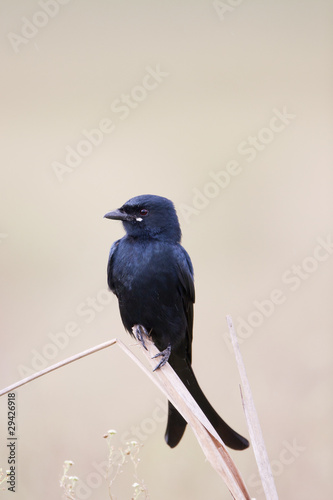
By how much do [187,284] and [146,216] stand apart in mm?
454

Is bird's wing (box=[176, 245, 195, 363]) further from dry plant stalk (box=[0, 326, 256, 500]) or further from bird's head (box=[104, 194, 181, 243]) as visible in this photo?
dry plant stalk (box=[0, 326, 256, 500])

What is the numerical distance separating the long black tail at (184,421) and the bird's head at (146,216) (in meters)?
0.77

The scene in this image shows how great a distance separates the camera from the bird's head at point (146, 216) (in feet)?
11.5

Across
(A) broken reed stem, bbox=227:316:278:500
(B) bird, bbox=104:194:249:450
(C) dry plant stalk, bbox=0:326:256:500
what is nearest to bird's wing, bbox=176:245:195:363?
(B) bird, bbox=104:194:249:450

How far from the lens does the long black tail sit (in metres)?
3.12

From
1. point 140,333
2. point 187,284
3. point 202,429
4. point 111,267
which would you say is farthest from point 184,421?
point 202,429

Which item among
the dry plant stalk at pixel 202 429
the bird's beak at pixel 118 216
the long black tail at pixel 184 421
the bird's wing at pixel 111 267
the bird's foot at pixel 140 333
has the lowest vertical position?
the long black tail at pixel 184 421

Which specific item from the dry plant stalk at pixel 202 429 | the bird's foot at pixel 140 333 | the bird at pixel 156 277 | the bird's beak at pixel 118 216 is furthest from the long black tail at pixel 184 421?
the bird's beak at pixel 118 216

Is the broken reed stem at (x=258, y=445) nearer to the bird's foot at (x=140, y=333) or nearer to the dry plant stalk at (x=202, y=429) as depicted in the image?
the dry plant stalk at (x=202, y=429)

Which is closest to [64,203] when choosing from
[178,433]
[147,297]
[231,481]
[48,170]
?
[48,170]

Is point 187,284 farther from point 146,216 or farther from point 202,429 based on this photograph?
point 202,429

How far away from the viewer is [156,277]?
3.47 metres

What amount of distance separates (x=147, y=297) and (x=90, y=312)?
3.50 ft

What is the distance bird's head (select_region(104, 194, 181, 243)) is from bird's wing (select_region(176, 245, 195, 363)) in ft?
0.43
